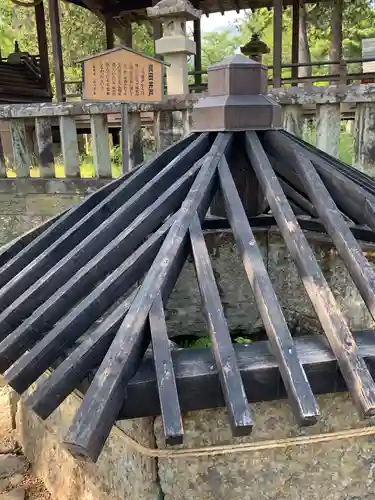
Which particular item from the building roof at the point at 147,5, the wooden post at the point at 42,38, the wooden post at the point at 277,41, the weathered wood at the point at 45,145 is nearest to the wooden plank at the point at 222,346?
the weathered wood at the point at 45,145

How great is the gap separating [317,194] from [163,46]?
2.92m

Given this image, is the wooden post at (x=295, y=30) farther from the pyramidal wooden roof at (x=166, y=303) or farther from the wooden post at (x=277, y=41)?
the pyramidal wooden roof at (x=166, y=303)

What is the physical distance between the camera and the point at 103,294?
A: 1.70 m

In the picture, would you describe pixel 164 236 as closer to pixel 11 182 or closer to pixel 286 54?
pixel 11 182

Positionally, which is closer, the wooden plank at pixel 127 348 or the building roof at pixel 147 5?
the wooden plank at pixel 127 348

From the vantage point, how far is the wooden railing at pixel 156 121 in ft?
10.9

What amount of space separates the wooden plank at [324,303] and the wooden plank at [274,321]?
0.14 meters

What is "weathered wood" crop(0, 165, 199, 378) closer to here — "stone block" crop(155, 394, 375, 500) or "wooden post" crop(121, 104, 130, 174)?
"stone block" crop(155, 394, 375, 500)

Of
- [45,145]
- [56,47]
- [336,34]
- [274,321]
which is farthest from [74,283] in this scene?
[336,34]

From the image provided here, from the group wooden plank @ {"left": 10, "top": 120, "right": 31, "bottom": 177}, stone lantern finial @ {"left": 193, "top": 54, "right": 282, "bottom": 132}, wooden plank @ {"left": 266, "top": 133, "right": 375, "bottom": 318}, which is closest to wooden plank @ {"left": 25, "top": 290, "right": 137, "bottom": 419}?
wooden plank @ {"left": 266, "top": 133, "right": 375, "bottom": 318}

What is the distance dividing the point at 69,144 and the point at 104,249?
2.37 m

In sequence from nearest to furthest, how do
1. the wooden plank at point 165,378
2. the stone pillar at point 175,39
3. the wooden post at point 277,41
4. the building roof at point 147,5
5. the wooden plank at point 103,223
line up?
1. the wooden plank at point 165,378
2. the wooden plank at point 103,223
3. the stone pillar at point 175,39
4. the wooden post at point 277,41
5. the building roof at point 147,5

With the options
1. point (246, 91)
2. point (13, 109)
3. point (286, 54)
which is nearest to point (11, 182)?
point (13, 109)

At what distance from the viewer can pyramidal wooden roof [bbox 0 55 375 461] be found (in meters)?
1.38
